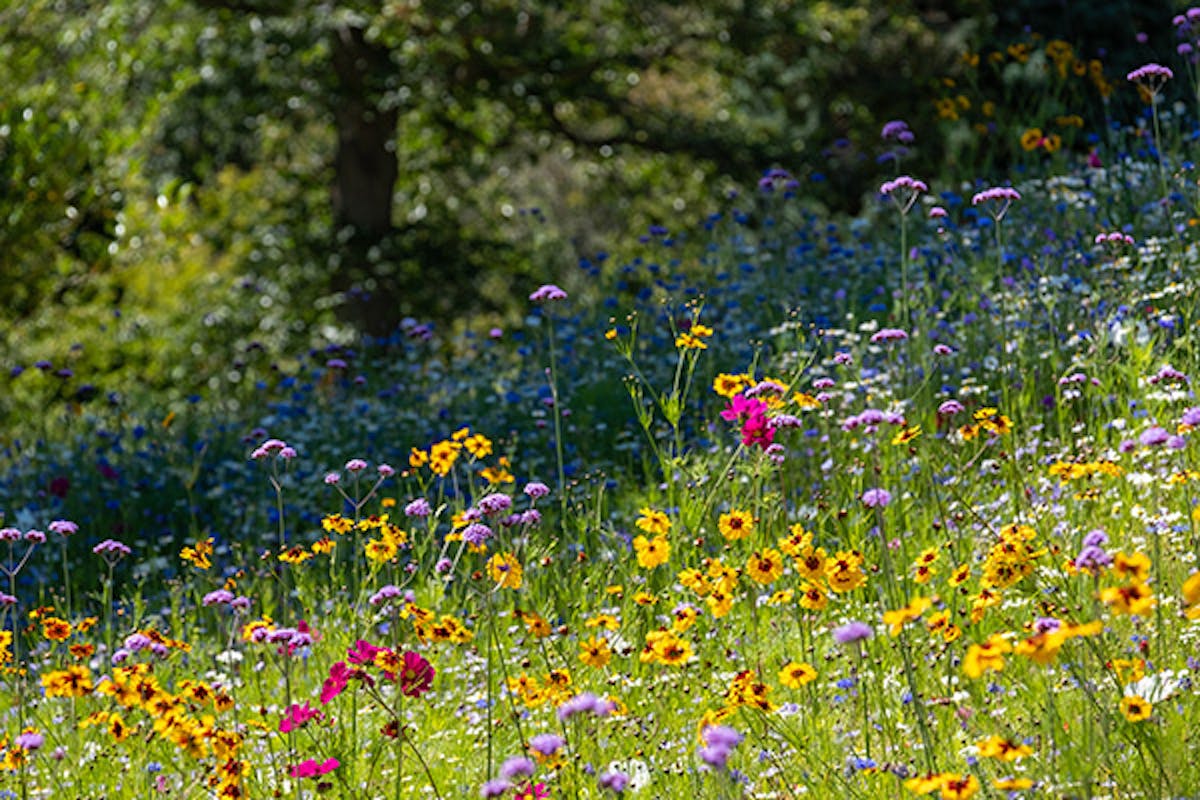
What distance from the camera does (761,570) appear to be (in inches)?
127

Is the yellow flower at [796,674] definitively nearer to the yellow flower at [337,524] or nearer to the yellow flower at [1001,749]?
the yellow flower at [1001,749]

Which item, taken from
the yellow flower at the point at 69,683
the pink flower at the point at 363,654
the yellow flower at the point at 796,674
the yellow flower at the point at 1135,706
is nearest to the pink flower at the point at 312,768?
the pink flower at the point at 363,654

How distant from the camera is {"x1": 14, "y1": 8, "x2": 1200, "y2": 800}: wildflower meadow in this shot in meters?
3.02

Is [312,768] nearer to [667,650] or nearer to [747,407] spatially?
[667,650]

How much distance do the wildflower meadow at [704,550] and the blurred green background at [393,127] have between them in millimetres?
1502

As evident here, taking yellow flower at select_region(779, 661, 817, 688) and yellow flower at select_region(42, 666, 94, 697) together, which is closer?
yellow flower at select_region(779, 661, 817, 688)

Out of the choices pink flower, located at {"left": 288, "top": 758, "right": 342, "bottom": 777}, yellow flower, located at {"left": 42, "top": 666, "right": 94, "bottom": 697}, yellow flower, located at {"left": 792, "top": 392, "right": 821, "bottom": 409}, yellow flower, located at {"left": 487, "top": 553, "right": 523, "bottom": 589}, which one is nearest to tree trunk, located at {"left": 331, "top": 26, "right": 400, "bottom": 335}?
yellow flower, located at {"left": 792, "top": 392, "right": 821, "bottom": 409}

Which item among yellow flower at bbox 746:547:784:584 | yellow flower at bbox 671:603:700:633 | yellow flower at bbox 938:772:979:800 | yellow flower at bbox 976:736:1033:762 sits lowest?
yellow flower at bbox 938:772:979:800

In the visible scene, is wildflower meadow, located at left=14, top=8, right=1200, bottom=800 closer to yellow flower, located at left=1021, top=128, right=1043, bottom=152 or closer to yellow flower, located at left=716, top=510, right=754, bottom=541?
yellow flower, located at left=716, top=510, right=754, bottom=541

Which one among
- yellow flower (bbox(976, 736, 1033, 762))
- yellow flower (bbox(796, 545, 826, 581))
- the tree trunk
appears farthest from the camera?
the tree trunk

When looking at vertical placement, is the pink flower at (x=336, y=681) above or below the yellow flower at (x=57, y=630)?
below

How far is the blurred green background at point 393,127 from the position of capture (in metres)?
9.52

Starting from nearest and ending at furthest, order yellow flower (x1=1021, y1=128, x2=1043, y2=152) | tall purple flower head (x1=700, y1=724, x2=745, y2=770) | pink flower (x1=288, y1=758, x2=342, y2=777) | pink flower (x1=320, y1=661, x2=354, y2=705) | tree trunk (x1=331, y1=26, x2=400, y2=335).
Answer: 1. tall purple flower head (x1=700, y1=724, x2=745, y2=770)
2. pink flower (x1=288, y1=758, x2=342, y2=777)
3. pink flower (x1=320, y1=661, x2=354, y2=705)
4. yellow flower (x1=1021, y1=128, x2=1043, y2=152)
5. tree trunk (x1=331, y1=26, x2=400, y2=335)

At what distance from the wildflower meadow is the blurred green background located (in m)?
1.50
